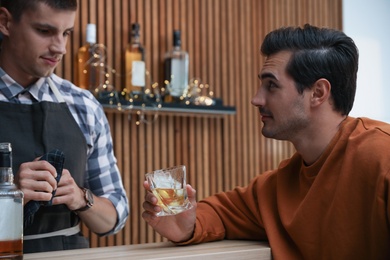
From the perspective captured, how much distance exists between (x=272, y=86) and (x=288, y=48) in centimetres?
12

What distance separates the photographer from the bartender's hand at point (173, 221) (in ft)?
5.19

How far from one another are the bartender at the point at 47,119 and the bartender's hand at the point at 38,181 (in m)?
0.25

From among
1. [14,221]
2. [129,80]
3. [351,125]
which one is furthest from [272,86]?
[129,80]

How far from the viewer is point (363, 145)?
1455 millimetres

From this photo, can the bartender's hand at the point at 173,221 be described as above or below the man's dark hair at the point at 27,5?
below

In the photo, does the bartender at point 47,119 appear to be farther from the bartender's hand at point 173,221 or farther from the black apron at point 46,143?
the bartender's hand at point 173,221

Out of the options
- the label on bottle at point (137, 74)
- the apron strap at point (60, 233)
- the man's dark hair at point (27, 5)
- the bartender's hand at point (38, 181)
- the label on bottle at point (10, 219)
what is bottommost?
the apron strap at point (60, 233)

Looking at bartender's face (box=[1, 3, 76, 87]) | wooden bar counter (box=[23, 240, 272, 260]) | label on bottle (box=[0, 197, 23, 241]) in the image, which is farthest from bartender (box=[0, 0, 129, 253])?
label on bottle (box=[0, 197, 23, 241])

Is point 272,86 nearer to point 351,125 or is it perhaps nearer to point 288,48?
point 288,48

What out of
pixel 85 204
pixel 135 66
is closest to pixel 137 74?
pixel 135 66

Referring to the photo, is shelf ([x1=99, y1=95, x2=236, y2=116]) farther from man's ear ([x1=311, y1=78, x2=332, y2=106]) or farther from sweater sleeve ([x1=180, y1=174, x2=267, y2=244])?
man's ear ([x1=311, y1=78, x2=332, y2=106])

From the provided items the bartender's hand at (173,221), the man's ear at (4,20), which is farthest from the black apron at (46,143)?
the bartender's hand at (173,221)

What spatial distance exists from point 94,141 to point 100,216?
267 mm

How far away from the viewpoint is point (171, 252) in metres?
1.43
